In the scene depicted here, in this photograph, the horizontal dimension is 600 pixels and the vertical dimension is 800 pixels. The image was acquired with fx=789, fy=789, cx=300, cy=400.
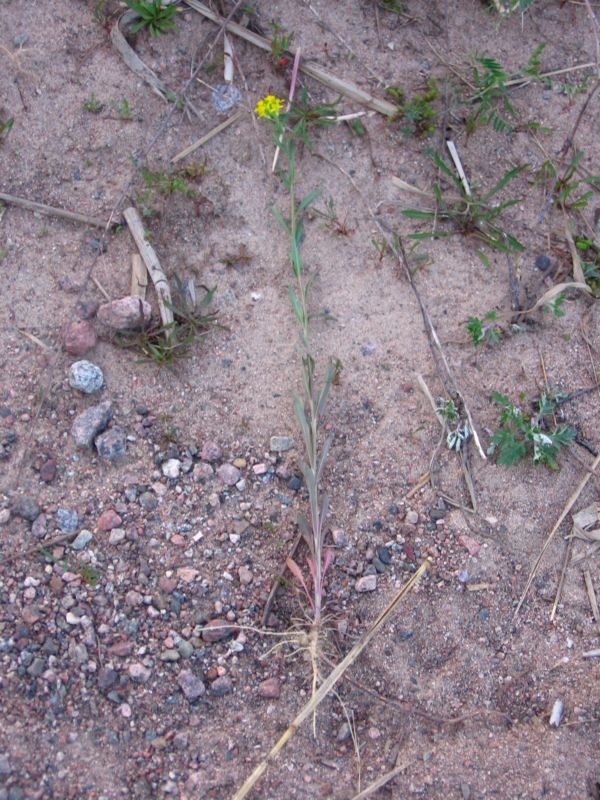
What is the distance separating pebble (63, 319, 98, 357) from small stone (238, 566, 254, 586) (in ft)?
3.06

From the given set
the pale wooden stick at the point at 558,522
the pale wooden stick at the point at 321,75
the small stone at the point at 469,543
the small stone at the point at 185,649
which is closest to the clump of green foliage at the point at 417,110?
the pale wooden stick at the point at 321,75

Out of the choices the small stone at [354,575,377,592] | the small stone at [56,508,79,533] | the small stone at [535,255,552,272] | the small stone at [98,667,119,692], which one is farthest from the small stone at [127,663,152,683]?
the small stone at [535,255,552,272]

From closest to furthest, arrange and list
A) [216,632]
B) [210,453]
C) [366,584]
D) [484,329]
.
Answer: [216,632] → [366,584] → [210,453] → [484,329]

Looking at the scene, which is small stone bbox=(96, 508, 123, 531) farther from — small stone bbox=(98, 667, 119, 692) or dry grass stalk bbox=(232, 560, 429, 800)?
dry grass stalk bbox=(232, 560, 429, 800)

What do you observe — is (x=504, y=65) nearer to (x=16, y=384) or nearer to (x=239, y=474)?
(x=239, y=474)

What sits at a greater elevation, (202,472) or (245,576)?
(202,472)

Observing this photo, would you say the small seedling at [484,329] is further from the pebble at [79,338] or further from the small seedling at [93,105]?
the small seedling at [93,105]

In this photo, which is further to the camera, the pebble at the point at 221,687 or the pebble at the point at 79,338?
the pebble at the point at 79,338

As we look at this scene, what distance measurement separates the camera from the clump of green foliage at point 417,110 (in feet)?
10.1

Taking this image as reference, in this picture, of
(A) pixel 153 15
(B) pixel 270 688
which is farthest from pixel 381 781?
(A) pixel 153 15

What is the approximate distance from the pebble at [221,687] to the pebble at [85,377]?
1045 millimetres

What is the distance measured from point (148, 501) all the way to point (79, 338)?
2.02 ft

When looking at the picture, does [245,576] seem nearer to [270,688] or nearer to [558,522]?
[270,688]

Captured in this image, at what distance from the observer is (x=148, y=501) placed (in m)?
2.64
